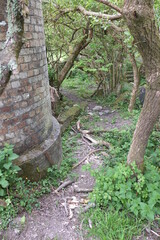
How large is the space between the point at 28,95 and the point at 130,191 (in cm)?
231

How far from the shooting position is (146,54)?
2441 mm

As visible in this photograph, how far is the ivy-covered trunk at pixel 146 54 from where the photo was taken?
2096 mm

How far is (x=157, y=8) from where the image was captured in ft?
15.7

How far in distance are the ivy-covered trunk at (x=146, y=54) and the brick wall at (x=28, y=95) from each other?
5.72ft

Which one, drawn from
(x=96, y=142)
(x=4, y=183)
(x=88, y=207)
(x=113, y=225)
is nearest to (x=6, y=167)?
(x=4, y=183)

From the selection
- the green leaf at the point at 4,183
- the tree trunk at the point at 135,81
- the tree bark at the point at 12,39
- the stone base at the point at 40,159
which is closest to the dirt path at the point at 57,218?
the stone base at the point at 40,159

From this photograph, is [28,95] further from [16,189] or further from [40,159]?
[16,189]

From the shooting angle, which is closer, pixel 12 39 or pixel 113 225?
pixel 12 39

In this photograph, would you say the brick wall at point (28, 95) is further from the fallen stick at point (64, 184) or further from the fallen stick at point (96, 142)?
the fallen stick at point (96, 142)

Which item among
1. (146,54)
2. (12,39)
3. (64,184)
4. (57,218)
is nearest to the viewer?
(12,39)

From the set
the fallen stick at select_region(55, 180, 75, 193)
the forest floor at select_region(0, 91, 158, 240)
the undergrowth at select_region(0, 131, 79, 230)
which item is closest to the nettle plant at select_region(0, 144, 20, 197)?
the undergrowth at select_region(0, 131, 79, 230)

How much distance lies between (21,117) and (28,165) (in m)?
0.87

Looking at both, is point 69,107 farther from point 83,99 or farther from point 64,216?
point 64,216

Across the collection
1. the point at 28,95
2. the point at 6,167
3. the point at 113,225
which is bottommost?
the point at 113,225
